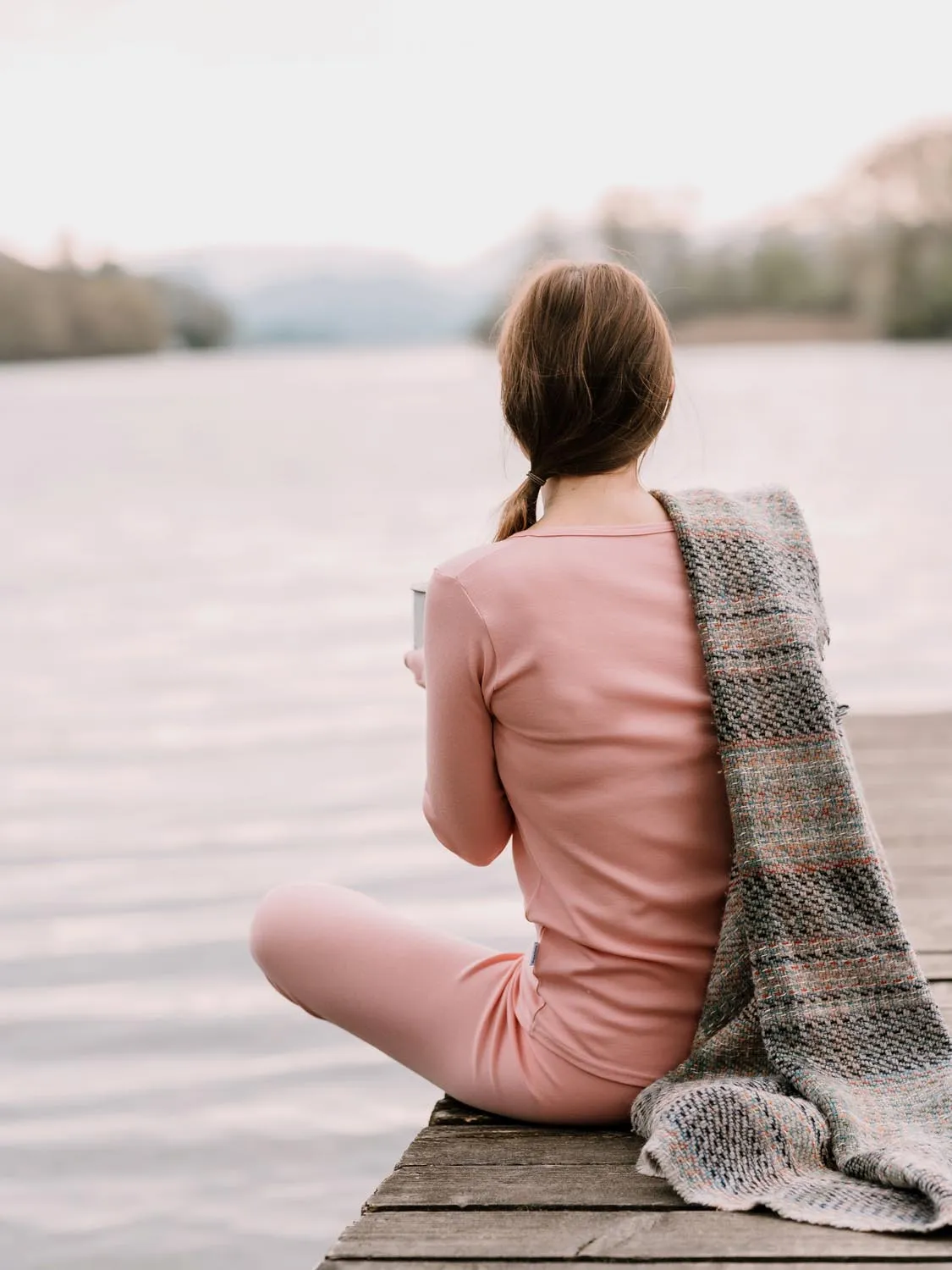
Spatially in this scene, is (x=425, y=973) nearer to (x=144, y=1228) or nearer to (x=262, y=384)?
(x=144, y=1228)

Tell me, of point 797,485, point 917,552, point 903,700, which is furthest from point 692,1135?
point 797,485

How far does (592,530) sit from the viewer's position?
1596 millimetres

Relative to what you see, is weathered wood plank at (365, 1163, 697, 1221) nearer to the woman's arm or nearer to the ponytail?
the woman's arm

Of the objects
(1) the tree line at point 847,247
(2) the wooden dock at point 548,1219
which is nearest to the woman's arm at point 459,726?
(2) the wooden dock at point 548,1219

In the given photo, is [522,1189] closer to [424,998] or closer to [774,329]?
[424,998]

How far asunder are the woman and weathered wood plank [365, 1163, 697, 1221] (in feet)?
0.37

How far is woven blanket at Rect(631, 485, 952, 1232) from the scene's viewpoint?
1.56 metres

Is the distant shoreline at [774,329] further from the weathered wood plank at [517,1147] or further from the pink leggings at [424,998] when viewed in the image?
the weathered wood plank at [517,1147]

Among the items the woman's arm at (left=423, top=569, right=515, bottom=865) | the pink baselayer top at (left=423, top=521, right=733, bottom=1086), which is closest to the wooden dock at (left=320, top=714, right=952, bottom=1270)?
the pink baselayer top at (left=423, top=521, right=733, bottom=1086)

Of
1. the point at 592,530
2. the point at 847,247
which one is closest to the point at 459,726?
the point at 592,530

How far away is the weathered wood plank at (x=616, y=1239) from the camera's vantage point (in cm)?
136

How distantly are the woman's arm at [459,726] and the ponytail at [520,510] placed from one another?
15 centimetres

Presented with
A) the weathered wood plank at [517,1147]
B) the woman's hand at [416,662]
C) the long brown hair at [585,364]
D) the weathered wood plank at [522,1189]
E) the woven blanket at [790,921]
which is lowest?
the weathered wood plank at [517,1147]

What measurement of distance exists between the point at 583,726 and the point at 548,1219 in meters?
0.48
